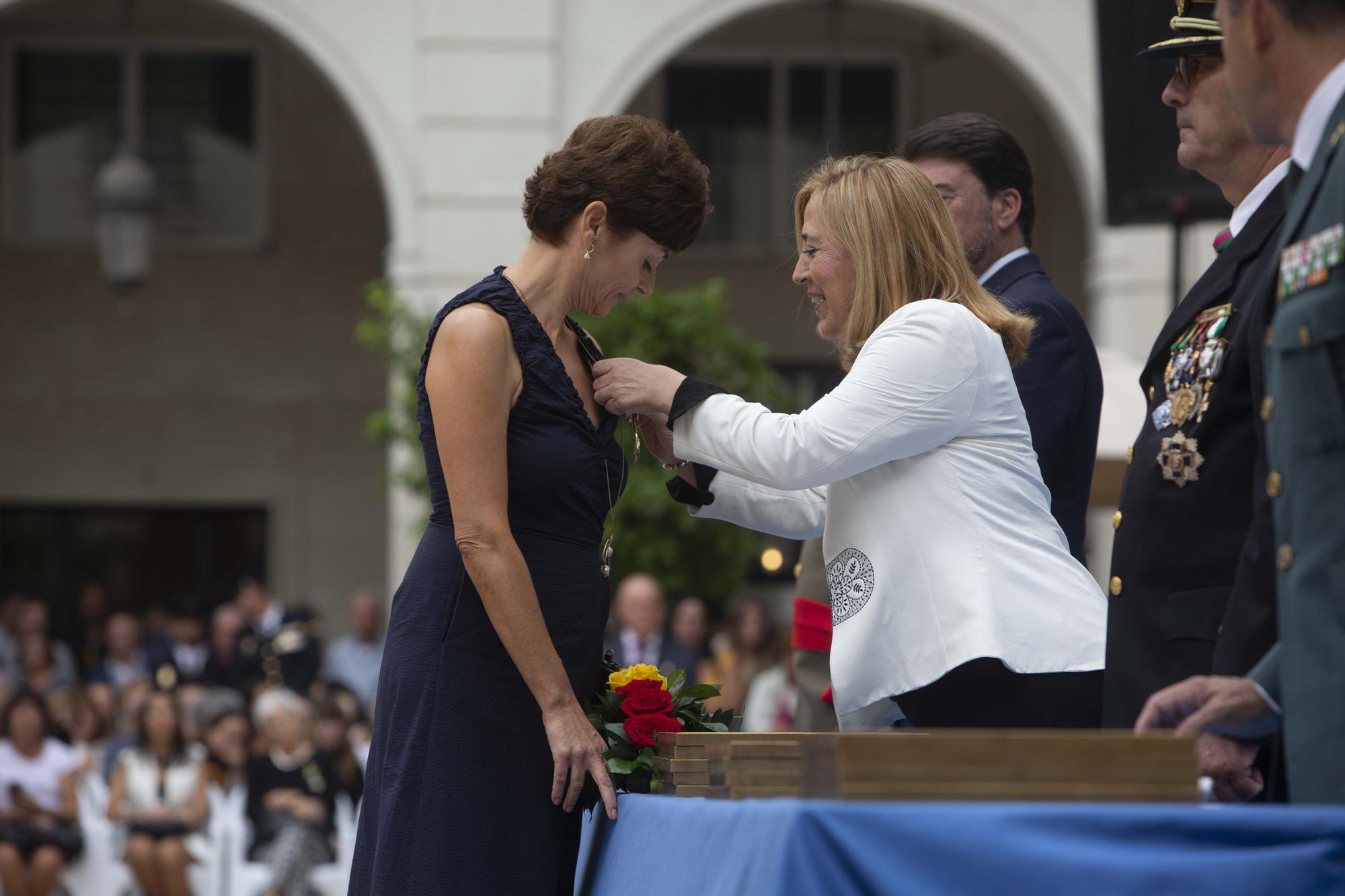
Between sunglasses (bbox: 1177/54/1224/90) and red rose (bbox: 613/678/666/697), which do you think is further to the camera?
red rose (bbox: 613/678/666/697)

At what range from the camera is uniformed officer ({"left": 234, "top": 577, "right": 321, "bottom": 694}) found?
11.3m

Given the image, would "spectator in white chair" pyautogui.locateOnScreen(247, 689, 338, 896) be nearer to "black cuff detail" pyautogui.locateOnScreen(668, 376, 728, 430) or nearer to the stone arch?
the stone arch

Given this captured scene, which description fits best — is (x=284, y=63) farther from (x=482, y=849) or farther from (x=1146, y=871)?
(x=1146, y=871)

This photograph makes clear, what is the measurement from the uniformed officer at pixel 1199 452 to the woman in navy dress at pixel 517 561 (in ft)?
2.79

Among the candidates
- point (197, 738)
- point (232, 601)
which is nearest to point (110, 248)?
point (197, 738)

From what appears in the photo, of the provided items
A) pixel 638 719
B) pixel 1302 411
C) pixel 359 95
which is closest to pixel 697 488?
pixel 638 719

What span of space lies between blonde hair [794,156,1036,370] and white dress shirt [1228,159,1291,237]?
38cm

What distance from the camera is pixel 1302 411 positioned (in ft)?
6.20

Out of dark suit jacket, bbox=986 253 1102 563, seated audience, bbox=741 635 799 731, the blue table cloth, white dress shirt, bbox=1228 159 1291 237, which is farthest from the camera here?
seated audience, bbox=741 635 799 731

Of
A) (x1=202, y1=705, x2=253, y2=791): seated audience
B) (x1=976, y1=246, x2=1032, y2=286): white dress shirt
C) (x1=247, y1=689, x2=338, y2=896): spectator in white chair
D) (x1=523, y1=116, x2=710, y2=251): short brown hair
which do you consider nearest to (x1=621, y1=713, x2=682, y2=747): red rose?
(x1=523, y1=116, x2=710, y2=251): short brown hair

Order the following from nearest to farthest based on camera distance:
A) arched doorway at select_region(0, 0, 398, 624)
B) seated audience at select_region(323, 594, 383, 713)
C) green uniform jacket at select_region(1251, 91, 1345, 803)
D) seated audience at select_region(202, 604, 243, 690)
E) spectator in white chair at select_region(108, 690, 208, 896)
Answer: green uniform jacket at select_region(1251, 91, 1345, 803)
spectator in white chair at select_region(108, 690, 208, 896)
seated audience at select_region(202, 604, 243, 690)
seated audience at select_region(323, 594, 383, 713)
arched doorway at select_region(0, 0, 398, 624)

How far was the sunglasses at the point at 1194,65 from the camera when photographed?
8.53ft

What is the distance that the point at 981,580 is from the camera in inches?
101

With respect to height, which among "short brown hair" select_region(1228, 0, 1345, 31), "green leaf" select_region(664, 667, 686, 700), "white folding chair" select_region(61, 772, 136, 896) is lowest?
"white folding chair" select_region(61, 772, 136, 896)
